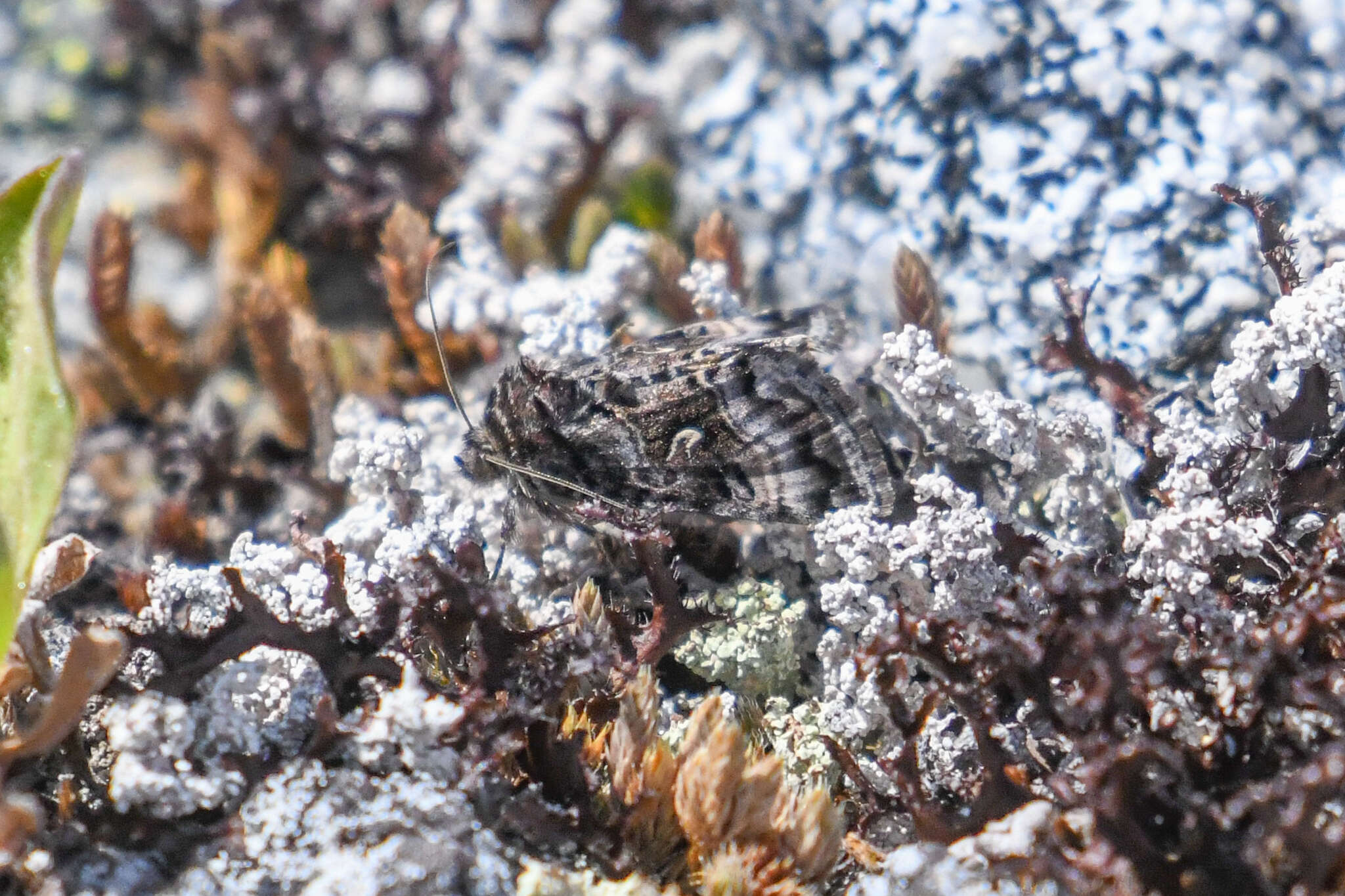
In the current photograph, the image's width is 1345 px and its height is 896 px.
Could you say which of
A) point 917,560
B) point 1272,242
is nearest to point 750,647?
point 917,560

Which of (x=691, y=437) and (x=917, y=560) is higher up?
(x=691, y=437)

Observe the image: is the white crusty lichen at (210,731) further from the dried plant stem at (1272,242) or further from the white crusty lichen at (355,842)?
the dried plant stem at (1272,242)

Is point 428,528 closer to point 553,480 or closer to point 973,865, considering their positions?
point 553,480

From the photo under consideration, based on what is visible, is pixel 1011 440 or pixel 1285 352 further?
pixel 1011 440

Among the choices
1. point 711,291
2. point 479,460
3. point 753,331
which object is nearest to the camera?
point 479,460

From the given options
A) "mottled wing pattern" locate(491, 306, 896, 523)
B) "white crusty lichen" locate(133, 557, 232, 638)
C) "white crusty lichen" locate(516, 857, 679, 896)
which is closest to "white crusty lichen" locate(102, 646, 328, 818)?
"white crusty lichen" locate(133, 557, 232, 638)

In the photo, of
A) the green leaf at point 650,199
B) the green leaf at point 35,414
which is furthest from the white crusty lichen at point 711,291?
the green leaf at point 35,414
